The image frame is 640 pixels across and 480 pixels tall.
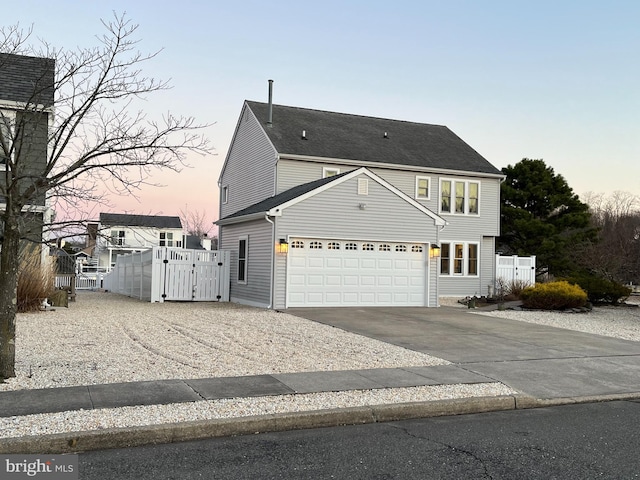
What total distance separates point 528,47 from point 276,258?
10841 millimetres

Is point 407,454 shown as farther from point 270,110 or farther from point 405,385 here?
point 270,110

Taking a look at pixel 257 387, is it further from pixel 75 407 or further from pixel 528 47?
pixel 528 47

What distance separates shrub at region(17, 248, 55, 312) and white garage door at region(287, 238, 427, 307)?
6.94 m

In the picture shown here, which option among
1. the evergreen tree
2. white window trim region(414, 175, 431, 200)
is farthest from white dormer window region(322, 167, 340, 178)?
the evergreen tree

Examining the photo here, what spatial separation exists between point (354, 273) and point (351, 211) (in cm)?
203

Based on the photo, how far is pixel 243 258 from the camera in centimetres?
2047

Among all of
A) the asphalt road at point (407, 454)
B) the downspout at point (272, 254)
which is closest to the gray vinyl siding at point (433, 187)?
the downspout at point (272, 254)

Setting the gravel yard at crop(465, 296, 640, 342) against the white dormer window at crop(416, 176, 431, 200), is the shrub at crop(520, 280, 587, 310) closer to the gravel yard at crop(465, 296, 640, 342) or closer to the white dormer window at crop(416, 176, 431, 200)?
the gravel yard at crop(465, 296, 640, 342)

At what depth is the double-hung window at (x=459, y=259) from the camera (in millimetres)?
25781

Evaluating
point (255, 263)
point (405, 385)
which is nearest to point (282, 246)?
point (255, 263)

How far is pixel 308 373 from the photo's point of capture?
26.3 ft

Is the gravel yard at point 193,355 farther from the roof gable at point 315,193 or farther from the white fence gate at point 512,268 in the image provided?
the white fence gate at point 512,268

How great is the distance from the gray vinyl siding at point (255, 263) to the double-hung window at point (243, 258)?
0.16 metres

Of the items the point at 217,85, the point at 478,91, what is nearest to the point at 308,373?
the point at 217,85
